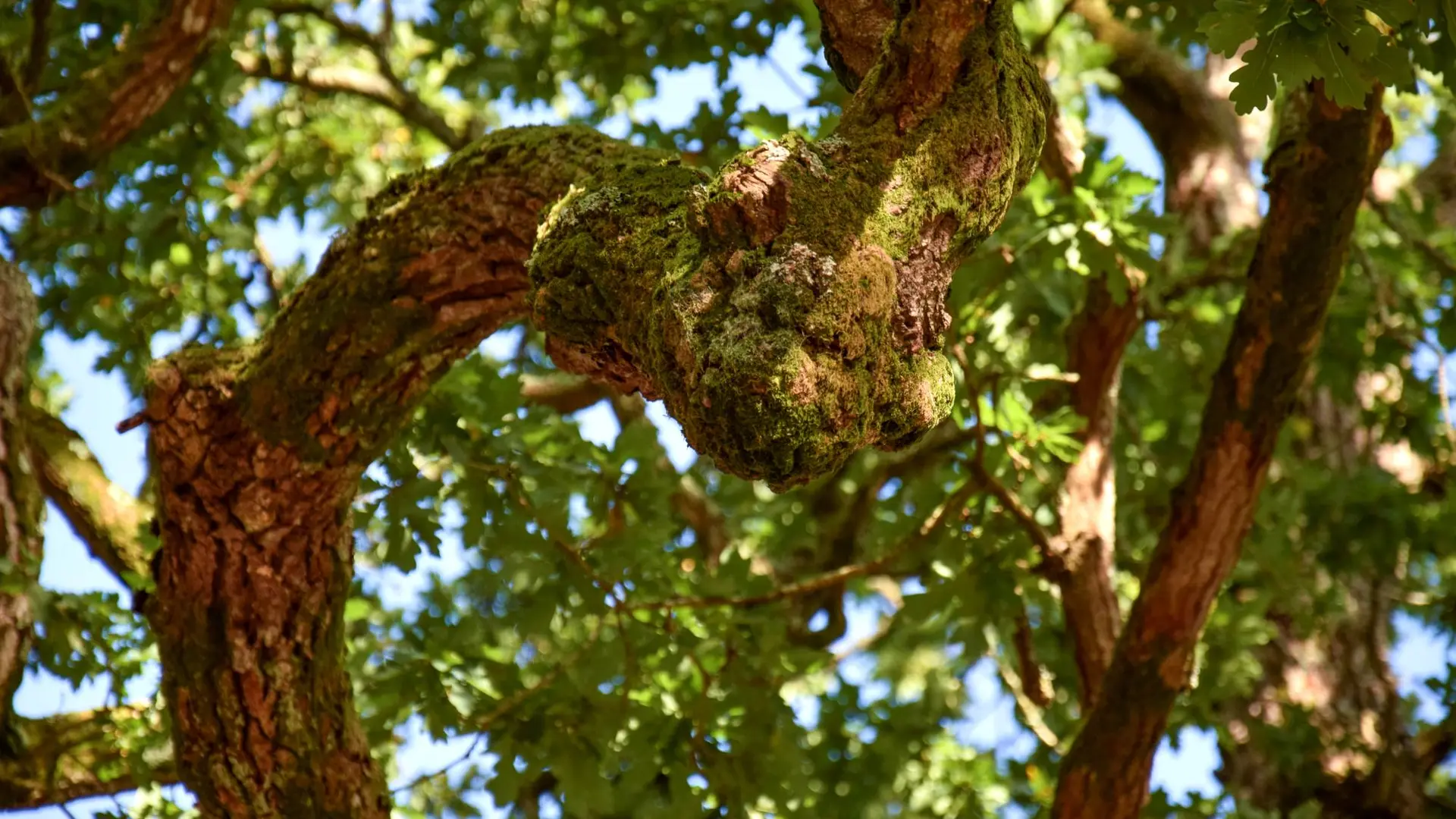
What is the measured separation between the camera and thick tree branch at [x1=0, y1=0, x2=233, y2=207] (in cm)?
425

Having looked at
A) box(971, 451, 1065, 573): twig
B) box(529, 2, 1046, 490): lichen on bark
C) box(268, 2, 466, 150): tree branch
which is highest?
box(268, 2, 466, 150): tree branch

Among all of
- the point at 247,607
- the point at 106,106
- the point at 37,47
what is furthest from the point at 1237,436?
the point at 37,47

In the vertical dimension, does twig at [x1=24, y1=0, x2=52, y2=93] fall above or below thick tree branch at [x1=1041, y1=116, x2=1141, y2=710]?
above

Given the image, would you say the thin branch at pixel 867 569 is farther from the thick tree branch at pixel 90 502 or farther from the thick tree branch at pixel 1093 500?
the thick tree branch at pixel 90 502

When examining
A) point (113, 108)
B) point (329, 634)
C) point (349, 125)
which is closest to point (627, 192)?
point (329, 634)

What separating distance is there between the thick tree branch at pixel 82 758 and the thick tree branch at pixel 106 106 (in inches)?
62.0

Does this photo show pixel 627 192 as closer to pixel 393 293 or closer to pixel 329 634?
pixel 393 293

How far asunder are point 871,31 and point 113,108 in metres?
2.99

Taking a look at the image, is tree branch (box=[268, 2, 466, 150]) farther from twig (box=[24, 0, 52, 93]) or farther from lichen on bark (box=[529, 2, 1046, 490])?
lichen on bark (box=[529, 2, 1046, 490])

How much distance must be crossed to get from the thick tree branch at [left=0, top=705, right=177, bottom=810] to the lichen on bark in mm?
2284

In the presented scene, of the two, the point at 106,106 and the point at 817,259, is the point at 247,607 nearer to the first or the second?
the point at 817,259

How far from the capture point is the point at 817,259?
206cm

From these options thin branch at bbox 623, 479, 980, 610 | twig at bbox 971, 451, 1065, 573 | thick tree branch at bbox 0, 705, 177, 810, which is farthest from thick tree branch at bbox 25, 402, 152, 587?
twig at bbox 971, 451, 1065, 573

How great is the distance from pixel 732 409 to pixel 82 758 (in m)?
3.08
